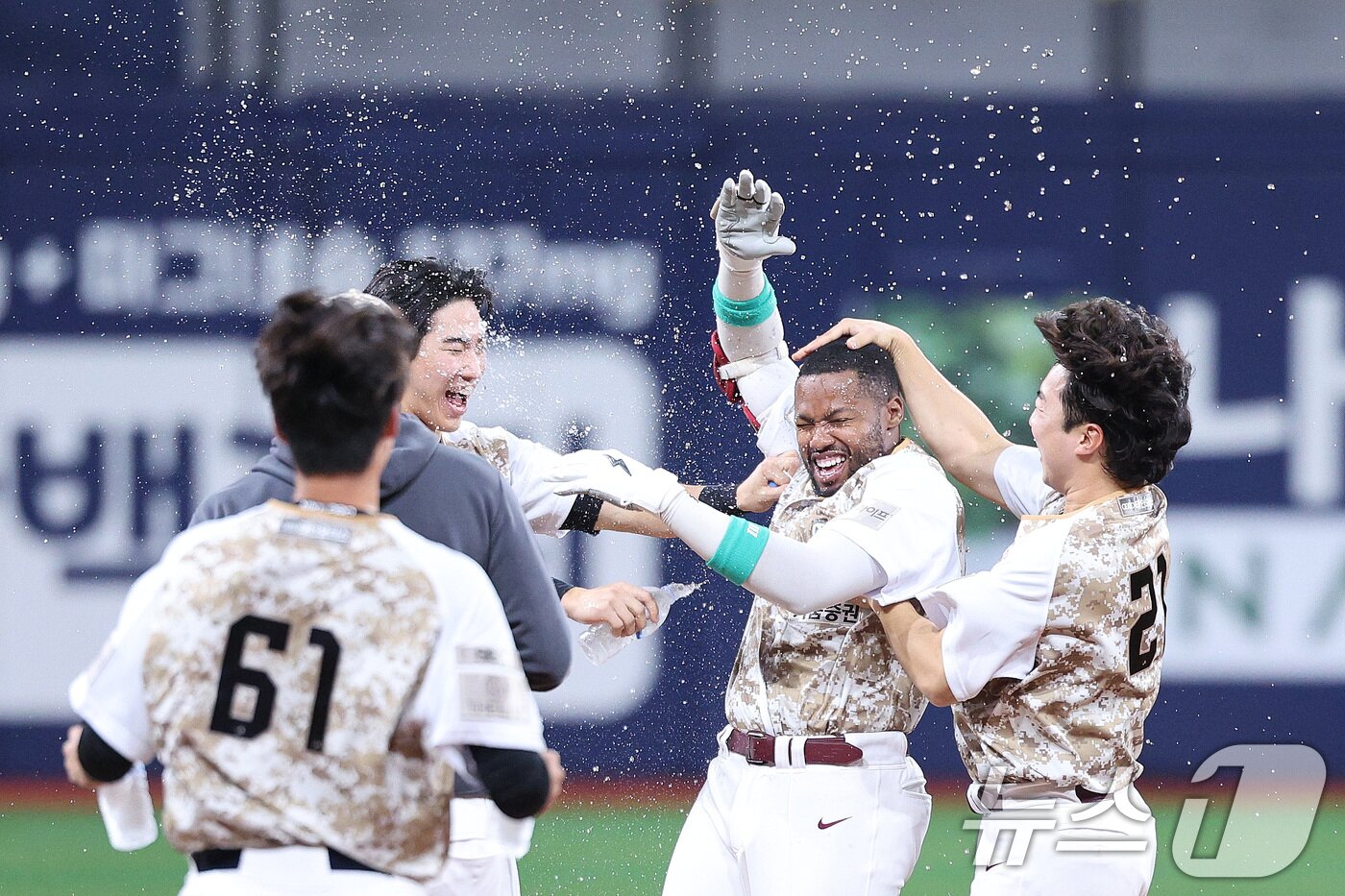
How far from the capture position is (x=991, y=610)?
3.03 meters

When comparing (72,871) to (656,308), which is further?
(656,308)

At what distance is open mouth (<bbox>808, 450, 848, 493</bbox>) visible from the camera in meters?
3.48

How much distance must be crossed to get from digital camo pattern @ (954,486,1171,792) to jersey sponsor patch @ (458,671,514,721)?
133 cm

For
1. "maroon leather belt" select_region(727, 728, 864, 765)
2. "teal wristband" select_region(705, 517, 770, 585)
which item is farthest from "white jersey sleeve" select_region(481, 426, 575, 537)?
"maroon leather belt" select_region(727, 728, 864, 765)

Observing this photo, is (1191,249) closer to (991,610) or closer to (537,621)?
(991,610)

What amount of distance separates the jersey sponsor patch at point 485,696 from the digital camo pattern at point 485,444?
Result: 1707 millimetres

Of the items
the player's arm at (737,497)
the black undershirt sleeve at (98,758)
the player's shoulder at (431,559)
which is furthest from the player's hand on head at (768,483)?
the black undershirt sleeve at (98,758)

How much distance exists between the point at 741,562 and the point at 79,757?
53.5 inches

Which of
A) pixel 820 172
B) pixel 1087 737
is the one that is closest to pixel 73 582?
pixel 820 172

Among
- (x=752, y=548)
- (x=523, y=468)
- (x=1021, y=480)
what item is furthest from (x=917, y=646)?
(x=523, y=468)

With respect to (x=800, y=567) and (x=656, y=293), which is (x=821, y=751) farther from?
(x=656, y=293)

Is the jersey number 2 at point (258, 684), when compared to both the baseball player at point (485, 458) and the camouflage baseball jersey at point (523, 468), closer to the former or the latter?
the baseball player at point (485, 458)

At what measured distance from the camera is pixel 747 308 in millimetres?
4082

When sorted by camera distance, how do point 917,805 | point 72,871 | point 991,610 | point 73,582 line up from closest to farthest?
point 991,610
point 917,805
point 72,871
point 73,582
